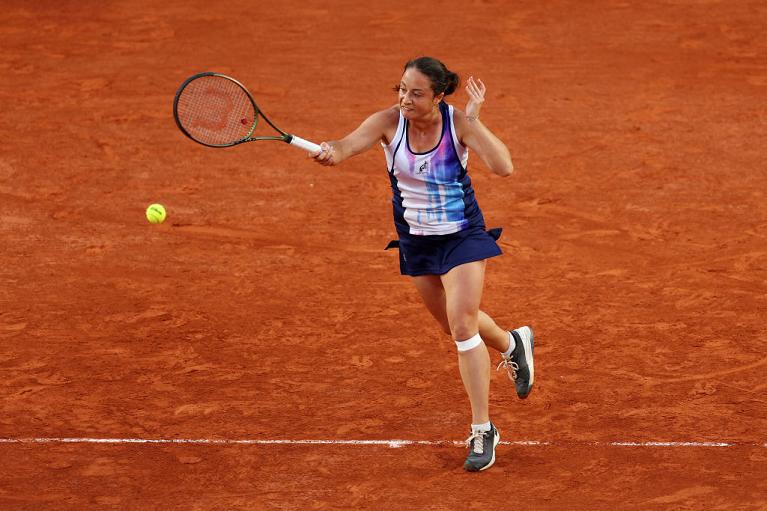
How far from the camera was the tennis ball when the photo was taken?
10664mm

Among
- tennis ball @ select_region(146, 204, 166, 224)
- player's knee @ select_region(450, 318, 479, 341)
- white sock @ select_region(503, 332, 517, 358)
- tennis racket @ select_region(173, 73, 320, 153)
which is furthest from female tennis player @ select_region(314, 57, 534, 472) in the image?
tennis ball @ select_region(146, 204, 166, 224)

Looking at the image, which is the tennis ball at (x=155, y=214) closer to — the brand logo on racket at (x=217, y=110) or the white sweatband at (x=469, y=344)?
the brand logo on racket at (x=217, y=110)

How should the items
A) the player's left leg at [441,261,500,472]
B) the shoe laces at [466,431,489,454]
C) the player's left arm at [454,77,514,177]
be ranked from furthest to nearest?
the shoe laces at [466,431,489,454] → the player's left leg at [441,261,500,472] → the player's left arm at [454,77,514,177]

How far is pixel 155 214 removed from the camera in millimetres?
10656

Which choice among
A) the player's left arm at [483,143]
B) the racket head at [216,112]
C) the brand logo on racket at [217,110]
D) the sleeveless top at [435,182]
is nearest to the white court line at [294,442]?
the sleeveless top at [435,182]

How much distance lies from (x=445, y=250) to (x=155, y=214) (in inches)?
182

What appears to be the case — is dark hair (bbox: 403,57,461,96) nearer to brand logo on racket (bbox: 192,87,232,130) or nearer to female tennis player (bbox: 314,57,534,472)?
female tennis player (bbox: 314,57,534,472)

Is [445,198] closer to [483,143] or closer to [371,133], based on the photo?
[483,143]

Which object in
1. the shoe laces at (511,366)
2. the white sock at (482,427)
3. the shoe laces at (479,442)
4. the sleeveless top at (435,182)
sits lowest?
the shoe laces at (479,442)

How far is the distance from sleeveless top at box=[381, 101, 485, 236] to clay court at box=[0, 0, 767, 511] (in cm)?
139

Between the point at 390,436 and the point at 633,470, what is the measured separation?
1.48 m

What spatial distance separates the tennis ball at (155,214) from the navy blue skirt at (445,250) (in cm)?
434

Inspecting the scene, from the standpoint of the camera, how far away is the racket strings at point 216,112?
7.36 meters

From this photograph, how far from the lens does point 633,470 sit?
6.68m
